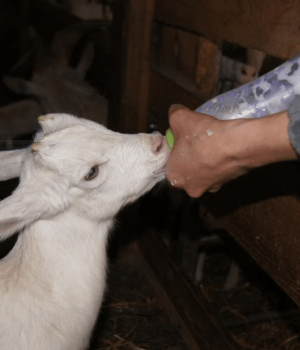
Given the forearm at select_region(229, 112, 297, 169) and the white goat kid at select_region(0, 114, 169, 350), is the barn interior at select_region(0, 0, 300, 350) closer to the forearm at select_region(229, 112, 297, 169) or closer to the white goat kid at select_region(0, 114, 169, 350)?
the white goat kid at select_region(0, 114, 169, 350)

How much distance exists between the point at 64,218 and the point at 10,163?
0.39m

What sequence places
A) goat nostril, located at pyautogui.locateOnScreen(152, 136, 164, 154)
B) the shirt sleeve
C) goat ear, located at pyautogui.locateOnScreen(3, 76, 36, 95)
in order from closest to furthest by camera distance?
the shirt sleeve < goat nostril, located at pyautogui.locateOnScreen(152, 136, 164, 154) < goat ear, located at pyautogui.locateOnScreen(3, 76, 36, 95)

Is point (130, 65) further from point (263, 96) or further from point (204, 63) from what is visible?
point (263, 96)

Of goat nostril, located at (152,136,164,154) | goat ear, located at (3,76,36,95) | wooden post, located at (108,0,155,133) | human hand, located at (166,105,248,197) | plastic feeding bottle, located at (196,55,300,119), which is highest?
plastic feeding bottle, located at (196,55,300,119)

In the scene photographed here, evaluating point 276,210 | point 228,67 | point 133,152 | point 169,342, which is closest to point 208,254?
point 169,342

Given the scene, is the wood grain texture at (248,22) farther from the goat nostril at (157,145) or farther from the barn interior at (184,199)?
the goat nostril at (157,145)

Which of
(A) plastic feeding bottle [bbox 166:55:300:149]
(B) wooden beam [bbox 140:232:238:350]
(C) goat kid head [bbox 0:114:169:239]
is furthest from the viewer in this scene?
(B) wooden beam [bbox 140:232:238:350]

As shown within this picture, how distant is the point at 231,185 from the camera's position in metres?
2.91

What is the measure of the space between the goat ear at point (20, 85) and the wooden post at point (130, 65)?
199 cm

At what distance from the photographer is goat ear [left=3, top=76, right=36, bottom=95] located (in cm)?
578

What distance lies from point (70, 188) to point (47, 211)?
0.15m

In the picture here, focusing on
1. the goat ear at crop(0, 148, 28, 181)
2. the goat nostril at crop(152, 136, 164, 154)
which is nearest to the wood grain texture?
the goat nostril at crop(152, 136, 164, 154)

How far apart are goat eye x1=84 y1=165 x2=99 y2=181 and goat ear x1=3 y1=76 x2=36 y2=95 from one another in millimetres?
3825

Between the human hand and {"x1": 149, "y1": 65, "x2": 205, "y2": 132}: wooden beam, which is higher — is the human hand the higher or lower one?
the higher one
